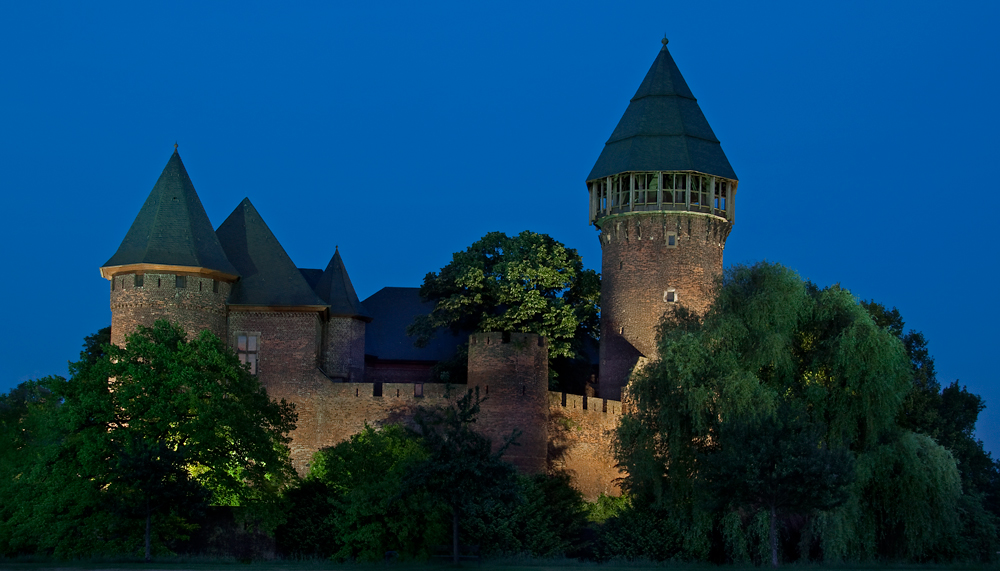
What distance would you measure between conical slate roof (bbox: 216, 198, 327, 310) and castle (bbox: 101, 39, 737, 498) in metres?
0.04

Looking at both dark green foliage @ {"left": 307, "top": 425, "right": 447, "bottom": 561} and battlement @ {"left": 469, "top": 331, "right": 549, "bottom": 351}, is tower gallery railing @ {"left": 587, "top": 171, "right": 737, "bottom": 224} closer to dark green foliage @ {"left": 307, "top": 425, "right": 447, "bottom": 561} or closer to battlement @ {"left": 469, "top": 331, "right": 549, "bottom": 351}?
battlement @ {"left": 469, "top": 331, "right": 549, "bottom": 351}


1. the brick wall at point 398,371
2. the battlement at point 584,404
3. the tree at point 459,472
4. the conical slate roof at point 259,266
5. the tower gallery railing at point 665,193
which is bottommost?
the tree at point 459,472

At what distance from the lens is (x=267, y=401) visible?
36.7 meters

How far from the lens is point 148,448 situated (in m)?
32.1

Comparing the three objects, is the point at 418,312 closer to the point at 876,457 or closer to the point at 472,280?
the point at 472,280

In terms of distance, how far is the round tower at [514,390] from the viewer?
125 ft

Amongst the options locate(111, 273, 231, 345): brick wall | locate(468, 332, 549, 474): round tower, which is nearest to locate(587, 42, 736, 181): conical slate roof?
locate(468, 332, 549, 474): round tower

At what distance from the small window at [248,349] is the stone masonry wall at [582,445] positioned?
905 centimetres

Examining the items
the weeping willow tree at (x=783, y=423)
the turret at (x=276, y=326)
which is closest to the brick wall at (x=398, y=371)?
the turret at (x=276, y=326)

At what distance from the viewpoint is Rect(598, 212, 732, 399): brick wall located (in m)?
44.2

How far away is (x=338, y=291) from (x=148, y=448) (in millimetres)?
12873

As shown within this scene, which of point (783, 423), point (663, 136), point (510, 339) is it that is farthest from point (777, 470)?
point (663, 136)

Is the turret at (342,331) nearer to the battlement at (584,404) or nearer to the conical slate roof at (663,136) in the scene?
the battlement at (584,404)

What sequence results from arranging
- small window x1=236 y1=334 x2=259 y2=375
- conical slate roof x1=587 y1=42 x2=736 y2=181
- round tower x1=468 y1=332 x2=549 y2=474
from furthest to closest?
conical slate roof x1=587 y1=42 x2=736 y2=181, small window x1=236 y1=334 x2=259 y2=375, round tower x1=468 y1=332 x2=549 y2=474
